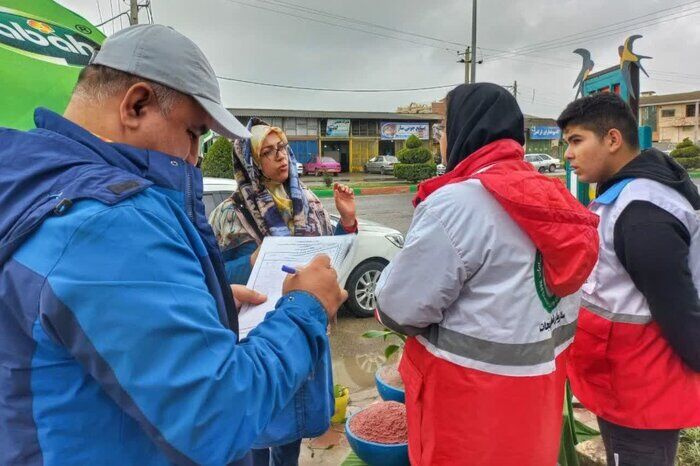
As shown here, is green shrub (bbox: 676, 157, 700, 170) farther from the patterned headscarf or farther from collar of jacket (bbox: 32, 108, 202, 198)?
collar of jacket (bbox: 32, 108, 202, 198)

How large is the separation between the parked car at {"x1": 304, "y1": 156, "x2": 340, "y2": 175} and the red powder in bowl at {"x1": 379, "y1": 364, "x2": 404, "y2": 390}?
34.3 meters

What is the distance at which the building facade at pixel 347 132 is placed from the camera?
4019 cm

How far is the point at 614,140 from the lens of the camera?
212cm

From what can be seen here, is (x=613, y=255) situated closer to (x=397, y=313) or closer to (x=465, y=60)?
(x=397, y=313)

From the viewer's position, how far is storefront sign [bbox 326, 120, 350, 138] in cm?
4123

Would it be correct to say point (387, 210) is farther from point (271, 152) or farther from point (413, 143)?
point (271, 152)

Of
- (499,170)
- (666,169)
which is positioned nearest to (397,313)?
(499,170)

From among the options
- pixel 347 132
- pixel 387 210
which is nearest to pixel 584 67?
pixel 387 210

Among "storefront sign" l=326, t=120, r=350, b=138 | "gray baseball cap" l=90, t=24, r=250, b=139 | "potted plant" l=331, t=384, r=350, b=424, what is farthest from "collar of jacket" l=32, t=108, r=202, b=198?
"storefront sign" l=326, t=120, r=350, b=138

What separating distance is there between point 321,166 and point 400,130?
9.85 m

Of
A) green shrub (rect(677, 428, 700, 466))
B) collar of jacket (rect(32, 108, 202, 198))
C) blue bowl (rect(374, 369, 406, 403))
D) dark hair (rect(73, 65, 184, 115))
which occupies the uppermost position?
dark hair (rect(73, 65, 184, 115))

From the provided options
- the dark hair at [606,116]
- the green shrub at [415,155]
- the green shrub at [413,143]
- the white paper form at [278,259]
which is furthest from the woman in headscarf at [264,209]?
the green shrub at [413,143]

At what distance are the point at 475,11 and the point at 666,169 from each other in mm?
21957

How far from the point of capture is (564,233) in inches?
58.9
